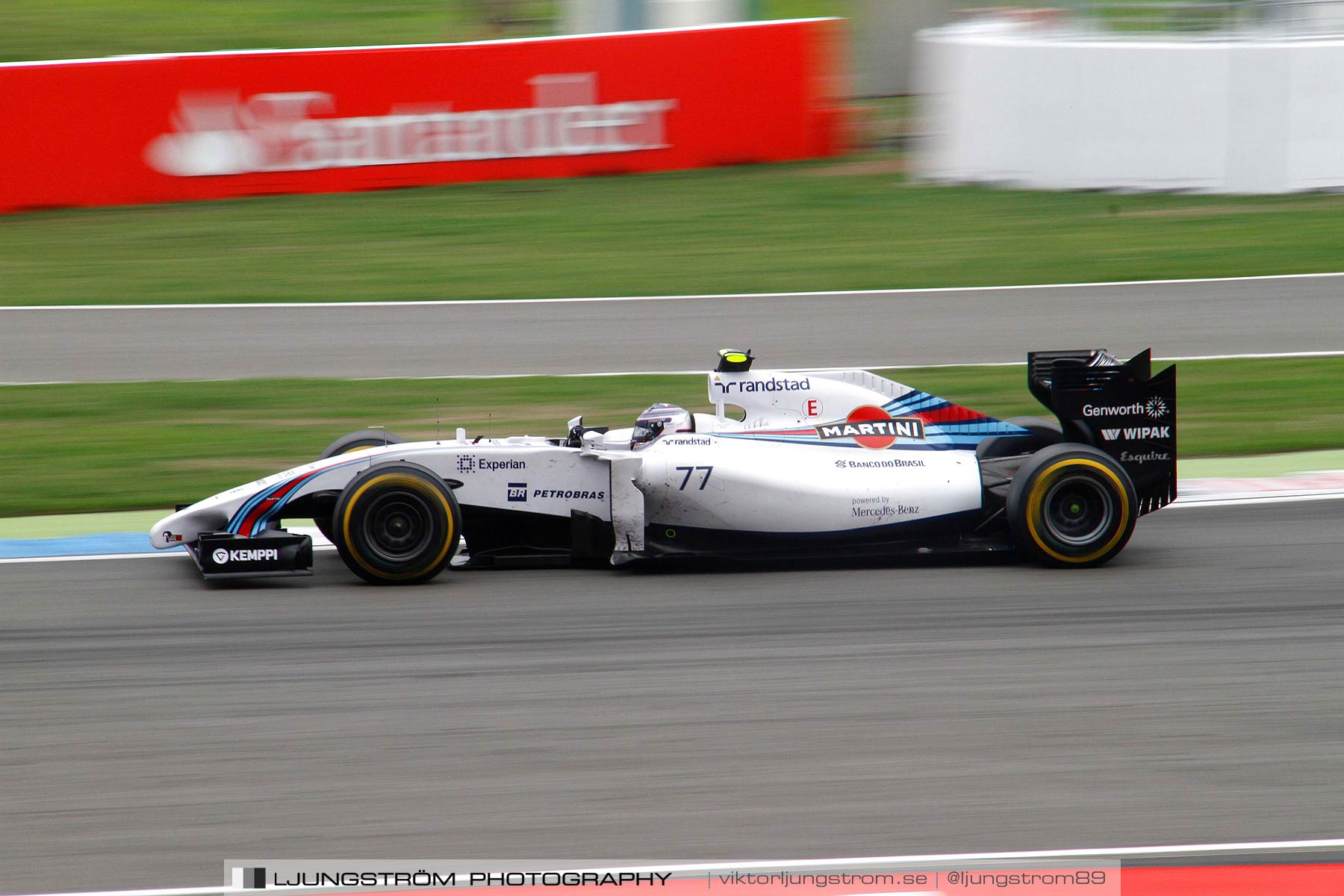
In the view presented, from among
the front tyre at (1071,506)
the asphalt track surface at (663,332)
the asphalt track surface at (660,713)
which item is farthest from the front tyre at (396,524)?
the asphalt track surface at (663,332)

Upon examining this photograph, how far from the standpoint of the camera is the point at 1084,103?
56.2ft

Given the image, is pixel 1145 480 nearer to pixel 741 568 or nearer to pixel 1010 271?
pixel 741 568

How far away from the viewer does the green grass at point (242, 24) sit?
23719 mm

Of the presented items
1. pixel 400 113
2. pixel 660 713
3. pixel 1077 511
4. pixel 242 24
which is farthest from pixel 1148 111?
pixel 242 24

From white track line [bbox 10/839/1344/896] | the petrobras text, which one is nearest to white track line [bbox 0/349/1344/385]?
the petrobras text

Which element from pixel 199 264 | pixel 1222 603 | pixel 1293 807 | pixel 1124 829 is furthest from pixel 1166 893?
pixel 199 264

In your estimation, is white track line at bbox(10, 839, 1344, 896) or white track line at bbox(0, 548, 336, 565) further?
white track line at bbox(0, 548, 336, 565)

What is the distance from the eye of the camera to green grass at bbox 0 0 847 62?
2372 centimetres

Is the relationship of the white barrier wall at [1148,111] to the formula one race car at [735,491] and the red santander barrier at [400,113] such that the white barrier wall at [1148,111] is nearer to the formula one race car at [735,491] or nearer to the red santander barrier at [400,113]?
the red santander barrier at [400,113]

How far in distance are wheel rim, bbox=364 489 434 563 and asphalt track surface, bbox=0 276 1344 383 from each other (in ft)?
15.8

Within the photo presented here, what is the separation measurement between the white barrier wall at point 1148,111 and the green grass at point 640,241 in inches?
11.6

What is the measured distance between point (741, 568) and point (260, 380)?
17.5ft

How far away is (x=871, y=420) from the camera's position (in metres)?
7.17

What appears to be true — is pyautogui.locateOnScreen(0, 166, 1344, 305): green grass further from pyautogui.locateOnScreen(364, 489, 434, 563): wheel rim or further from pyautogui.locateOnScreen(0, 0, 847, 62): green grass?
pyautogui.locateOnScreen(0, 0, 847, 62): green grass
